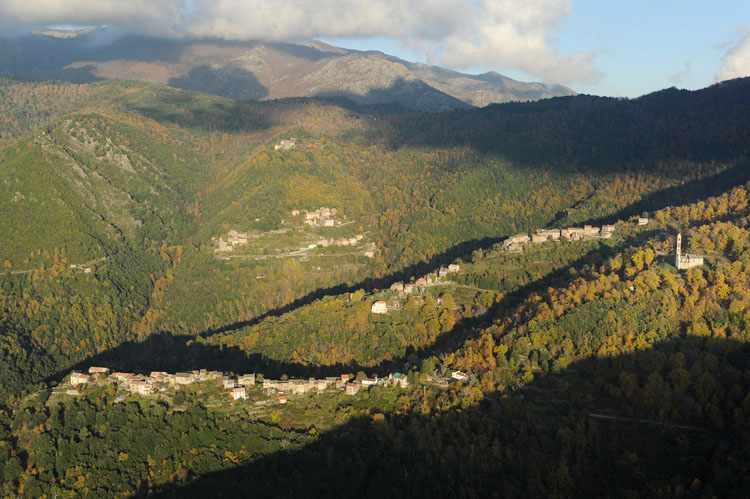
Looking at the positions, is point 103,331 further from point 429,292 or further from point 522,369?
point 522,369

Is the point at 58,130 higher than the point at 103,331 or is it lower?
higher

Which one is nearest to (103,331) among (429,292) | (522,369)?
(429,292)

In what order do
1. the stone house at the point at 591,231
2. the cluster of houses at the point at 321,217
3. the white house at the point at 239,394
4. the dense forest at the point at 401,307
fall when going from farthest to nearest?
the cluster of houses at the point at 321,217, the stone house at the point at 591,231, the white house at the point at 239,394, the dense forest at the point at 401,307

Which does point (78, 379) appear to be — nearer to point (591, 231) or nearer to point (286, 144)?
point (591, 231)

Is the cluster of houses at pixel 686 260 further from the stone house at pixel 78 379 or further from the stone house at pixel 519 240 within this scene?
the stone house at pixel 78 379

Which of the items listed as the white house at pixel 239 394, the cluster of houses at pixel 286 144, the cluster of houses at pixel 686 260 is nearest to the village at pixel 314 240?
the cluster of houses at pixel 286 144

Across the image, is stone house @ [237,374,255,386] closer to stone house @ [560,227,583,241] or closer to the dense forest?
the dense forest
